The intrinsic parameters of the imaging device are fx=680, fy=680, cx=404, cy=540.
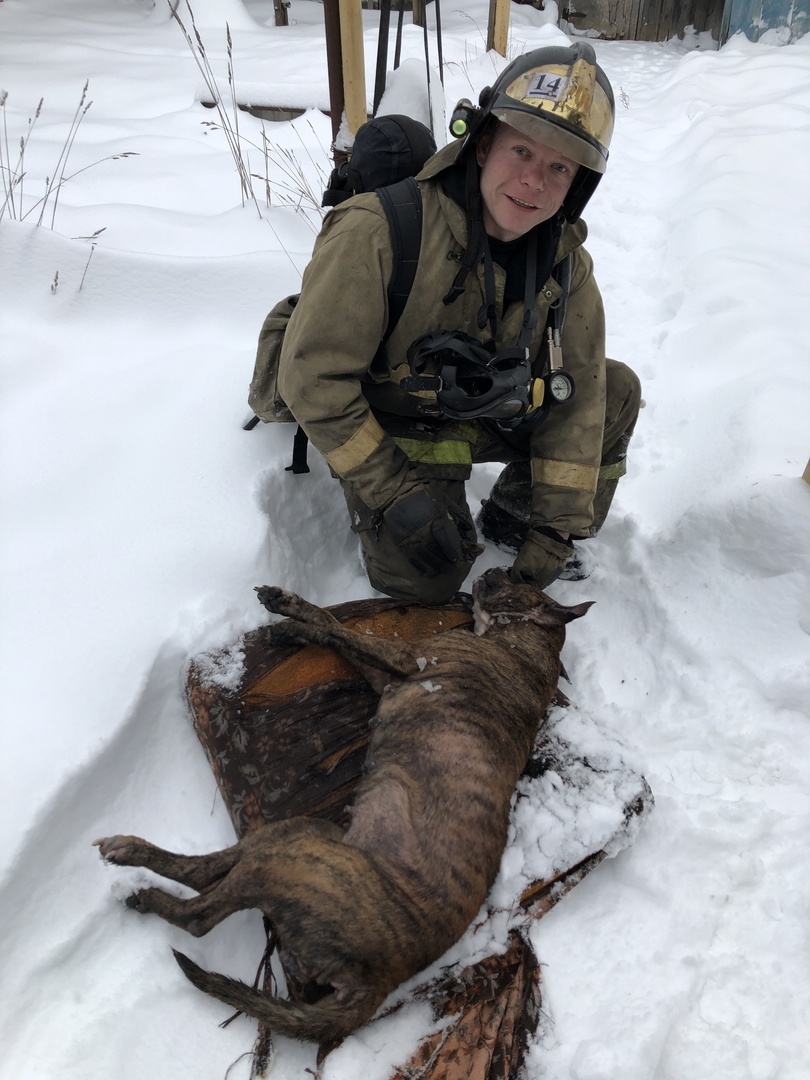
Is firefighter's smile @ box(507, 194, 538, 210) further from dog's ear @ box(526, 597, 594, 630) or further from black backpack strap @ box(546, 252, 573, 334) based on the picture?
dog's ear @ box(526, 597, 594, 630)

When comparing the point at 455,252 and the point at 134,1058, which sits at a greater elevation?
the point at 455,252

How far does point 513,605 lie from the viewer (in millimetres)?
2744

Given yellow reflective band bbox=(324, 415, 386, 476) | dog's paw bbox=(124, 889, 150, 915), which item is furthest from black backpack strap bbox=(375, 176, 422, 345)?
dog's paw bbox=(124, 889, 150, 915)

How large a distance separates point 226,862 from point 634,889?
130cm

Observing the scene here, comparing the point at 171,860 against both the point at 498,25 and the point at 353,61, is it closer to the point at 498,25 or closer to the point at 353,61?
the point at 353,61

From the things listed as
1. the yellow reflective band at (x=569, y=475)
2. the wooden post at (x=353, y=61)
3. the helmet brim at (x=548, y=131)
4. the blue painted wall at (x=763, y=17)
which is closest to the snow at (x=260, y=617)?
the wooden post at (x=353, y=61)

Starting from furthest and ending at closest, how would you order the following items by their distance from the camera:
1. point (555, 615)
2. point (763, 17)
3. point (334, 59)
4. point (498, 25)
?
point (763, 17)
point (498, 25)
point (334, 59)
point (555, 615)

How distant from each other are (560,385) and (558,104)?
91 centimetres

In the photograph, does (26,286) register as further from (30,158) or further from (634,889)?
(634,889)

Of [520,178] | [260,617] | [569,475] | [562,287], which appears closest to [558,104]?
[520,178]

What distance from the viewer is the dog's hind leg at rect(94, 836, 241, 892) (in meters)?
1.88

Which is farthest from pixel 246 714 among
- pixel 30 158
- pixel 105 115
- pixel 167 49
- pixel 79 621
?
pixel 167 49

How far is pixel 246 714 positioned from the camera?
223 cm

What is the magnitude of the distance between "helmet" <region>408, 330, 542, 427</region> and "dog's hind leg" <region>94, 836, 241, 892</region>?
1.65m
